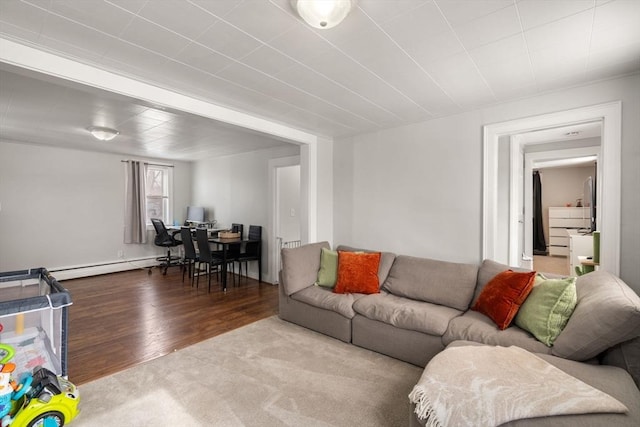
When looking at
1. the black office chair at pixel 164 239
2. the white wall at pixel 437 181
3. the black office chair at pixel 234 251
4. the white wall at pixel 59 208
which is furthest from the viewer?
the black office chair at pixel 164 239

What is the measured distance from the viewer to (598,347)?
1.60 meters

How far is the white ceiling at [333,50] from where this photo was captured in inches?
60.9

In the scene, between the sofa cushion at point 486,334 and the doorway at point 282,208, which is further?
the doorway at point 282,208

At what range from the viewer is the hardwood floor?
8.57 feet

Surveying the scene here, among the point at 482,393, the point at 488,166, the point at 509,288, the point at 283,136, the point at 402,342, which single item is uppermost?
the point at 283,136

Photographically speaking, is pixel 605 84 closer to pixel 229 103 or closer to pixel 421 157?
pixel 421 157

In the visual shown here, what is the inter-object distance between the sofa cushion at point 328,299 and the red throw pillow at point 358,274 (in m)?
0.09

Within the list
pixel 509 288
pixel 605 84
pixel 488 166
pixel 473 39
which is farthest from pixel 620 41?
pixel 509 288

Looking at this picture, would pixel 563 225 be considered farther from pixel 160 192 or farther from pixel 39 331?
pixel 160 192

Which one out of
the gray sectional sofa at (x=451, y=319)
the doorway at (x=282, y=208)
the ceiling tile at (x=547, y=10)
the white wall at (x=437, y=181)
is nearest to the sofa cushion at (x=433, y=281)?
the gray sectional sofa at (x=451, y=319)

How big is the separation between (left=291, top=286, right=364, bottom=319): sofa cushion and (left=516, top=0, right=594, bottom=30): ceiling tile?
8.10ft

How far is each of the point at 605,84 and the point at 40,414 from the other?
4.43 m

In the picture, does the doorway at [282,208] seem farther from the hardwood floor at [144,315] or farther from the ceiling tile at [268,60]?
the ceiling tile at [268,60]

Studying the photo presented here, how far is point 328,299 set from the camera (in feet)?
9.73
